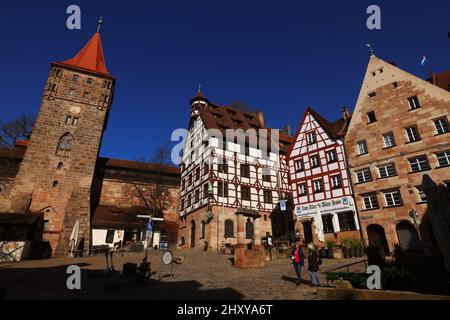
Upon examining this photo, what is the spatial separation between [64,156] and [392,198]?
30339mm

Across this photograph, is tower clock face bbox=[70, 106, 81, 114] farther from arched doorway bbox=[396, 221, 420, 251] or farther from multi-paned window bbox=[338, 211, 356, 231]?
arched doorway bbox=[396, 221, 420, 251]

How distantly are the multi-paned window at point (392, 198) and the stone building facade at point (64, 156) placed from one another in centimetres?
2530

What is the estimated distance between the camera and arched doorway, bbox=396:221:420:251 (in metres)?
16.5

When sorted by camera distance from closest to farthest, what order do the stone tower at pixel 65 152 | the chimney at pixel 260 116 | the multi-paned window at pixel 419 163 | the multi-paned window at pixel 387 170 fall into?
the multi-paned window at pixel 419 163, the multi-paned window at pixel 387 170, the stone tower at pixel 65 152, the chimney at pixel 260 116

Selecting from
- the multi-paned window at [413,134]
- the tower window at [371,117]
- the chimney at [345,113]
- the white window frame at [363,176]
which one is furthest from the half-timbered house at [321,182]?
the multi-paned window at [413,134]

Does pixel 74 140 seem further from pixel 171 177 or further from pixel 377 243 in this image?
pixel 377 243

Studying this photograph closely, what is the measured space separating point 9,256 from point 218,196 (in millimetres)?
16829

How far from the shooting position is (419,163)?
1739 cm

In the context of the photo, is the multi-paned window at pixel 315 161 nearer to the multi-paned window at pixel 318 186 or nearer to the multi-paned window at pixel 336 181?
the multi-paned window at pixel 318 186

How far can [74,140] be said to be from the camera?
28.8 metres

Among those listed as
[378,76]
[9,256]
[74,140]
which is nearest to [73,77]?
[74,140]

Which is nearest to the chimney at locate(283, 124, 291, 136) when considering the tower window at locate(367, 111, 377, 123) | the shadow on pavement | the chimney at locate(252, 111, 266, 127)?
the chimney at locate(252, 111, 266, 127)

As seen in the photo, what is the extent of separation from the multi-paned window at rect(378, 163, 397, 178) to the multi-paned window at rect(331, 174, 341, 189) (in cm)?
307

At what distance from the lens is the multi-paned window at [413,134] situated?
1799cm
